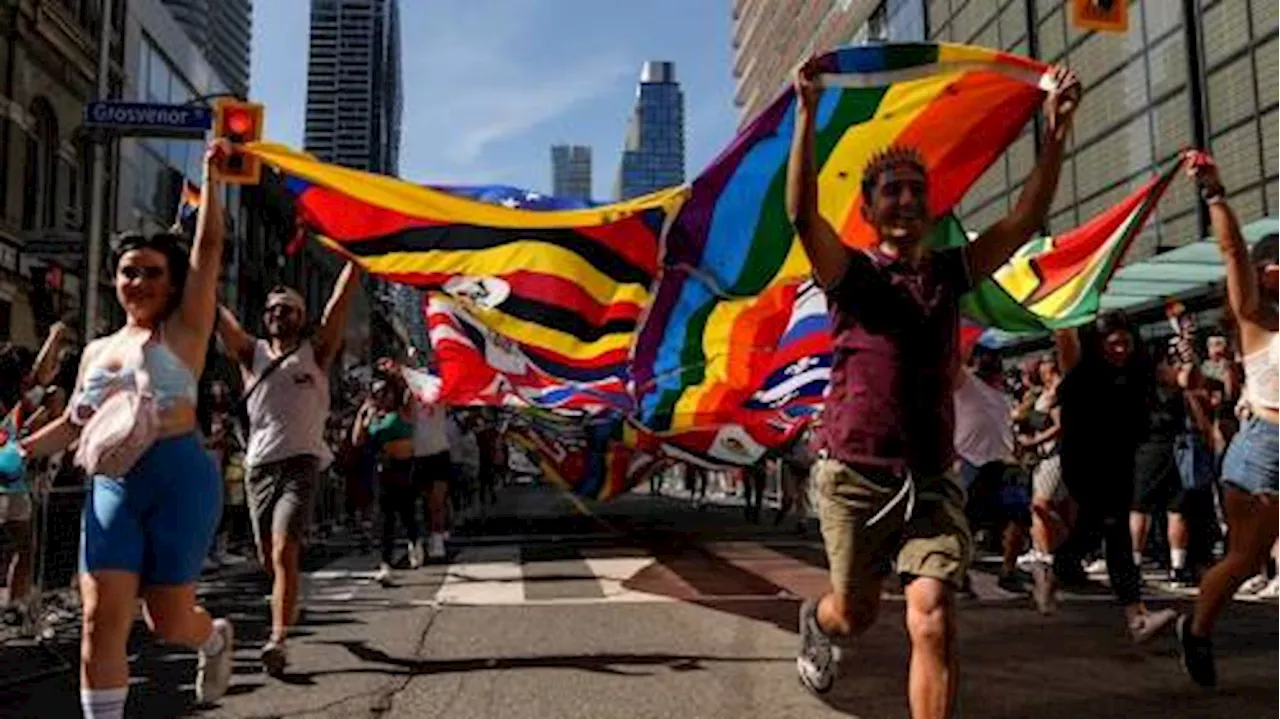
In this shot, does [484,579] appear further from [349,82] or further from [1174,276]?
[349,82]

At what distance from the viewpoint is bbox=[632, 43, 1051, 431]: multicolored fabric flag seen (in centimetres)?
595

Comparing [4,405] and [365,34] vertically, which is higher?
[365,34]

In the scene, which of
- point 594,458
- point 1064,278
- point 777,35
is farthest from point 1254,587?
point 777,35

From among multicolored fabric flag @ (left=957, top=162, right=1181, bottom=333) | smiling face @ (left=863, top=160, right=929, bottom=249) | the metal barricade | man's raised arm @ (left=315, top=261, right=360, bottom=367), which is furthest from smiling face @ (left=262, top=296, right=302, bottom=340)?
multicolored fabric flag @ (left=957, top=162, right=1181, bottom=333)

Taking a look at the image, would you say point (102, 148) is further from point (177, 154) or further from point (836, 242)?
point (177, 154)

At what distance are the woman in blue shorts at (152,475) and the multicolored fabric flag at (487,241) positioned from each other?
3.34 meters

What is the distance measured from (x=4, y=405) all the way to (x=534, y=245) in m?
3.60

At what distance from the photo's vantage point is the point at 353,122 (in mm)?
107375

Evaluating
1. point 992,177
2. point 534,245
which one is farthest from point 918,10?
point 534,245

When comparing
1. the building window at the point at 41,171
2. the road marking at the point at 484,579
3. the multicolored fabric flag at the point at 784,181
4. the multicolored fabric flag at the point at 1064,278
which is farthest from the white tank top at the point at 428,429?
the building window at the point at 41,171

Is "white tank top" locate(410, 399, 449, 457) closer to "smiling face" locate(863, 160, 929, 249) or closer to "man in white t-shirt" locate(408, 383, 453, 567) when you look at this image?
"man in white t-shirt" locate(408, 383, 453, 567)

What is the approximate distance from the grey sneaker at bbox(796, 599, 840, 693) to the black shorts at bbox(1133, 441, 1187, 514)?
5.50 metres

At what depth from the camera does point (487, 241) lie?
800cm

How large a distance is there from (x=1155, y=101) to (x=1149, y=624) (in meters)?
18.5
